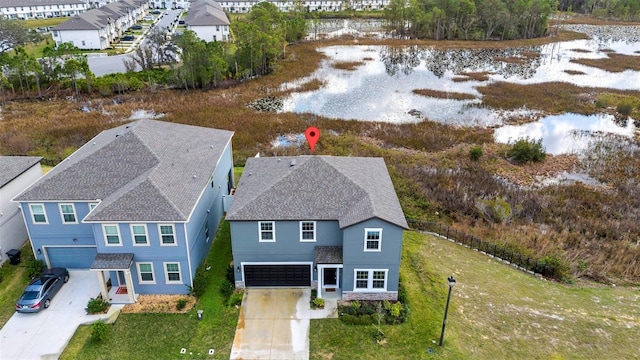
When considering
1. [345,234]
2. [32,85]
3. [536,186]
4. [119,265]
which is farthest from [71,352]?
[32,85]

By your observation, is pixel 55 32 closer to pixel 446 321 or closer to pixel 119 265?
pixel 119 265

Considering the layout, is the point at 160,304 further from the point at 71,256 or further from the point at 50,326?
the point at 71,256

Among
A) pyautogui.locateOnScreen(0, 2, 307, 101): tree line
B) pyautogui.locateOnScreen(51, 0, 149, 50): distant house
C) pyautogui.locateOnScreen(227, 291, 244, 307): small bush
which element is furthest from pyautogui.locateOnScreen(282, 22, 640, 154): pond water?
pyautogui.locateOnScreen(51, 0, 149, 50): distant house

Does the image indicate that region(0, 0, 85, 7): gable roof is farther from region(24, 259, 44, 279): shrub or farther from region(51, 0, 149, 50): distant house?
region(24, 259, 44, 279): shrub

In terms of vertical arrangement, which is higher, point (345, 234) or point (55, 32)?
point (55, 32)

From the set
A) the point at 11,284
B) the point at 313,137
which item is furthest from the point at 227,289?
the point at 313,137
